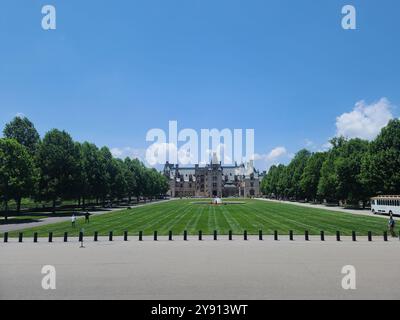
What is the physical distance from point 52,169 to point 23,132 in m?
22.5

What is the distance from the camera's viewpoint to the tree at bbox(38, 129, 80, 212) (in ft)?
218

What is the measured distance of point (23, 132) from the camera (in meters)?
84.3

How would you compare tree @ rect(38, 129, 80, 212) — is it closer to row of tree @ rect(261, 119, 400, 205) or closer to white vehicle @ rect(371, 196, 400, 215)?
white vehicle @ rect(371, 196, 400, 215)

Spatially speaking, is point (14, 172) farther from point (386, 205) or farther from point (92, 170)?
point (386, 205)

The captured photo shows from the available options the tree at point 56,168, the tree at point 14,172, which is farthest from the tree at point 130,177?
the tree at point 14,172

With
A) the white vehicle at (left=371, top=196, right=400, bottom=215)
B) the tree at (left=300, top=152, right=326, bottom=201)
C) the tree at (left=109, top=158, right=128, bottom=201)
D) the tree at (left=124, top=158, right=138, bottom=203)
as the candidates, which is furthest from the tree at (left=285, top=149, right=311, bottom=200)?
the tree at (left=109, top=158, right=128, bottom=201)

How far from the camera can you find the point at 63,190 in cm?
6750

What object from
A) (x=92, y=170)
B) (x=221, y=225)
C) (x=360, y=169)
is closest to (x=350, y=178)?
(x=360, y=169)

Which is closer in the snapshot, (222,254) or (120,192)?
(222,254)

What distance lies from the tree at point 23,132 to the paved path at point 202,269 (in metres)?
61.6

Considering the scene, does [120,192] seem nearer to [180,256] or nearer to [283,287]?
[180,256]
